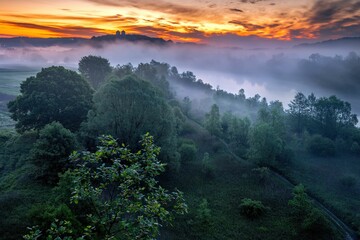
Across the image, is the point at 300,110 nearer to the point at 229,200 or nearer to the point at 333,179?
the point at 333,179

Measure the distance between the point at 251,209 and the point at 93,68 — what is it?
69.7 m

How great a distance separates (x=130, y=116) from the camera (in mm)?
43750

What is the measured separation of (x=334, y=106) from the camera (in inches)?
3792

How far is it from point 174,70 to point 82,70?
9628 cm

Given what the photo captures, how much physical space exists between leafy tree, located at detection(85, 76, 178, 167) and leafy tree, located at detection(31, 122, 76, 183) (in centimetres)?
734

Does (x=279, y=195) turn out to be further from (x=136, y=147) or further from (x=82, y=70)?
(x=82, y=70)

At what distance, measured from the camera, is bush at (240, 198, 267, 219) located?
1573 inches

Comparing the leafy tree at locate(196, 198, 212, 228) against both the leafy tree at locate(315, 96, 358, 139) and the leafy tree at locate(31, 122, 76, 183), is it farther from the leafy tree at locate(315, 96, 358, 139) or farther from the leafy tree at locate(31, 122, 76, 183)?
the leafy tree at locate(315, 96, 358, 139)

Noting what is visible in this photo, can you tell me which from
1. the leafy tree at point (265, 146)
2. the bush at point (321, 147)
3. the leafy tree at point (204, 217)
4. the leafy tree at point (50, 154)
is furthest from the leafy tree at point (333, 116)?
the leafy tree at point (50, 154)

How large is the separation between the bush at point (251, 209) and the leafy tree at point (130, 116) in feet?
48.2

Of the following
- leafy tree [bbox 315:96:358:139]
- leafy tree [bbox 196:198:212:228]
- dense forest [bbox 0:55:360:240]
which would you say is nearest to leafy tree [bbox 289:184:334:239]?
dense forest [bbox 0:55:360:240]

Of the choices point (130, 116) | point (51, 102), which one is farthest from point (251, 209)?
point (51, 102)

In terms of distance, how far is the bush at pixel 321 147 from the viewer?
77500mm

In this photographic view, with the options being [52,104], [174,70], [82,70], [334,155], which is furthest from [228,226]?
[174,70]
